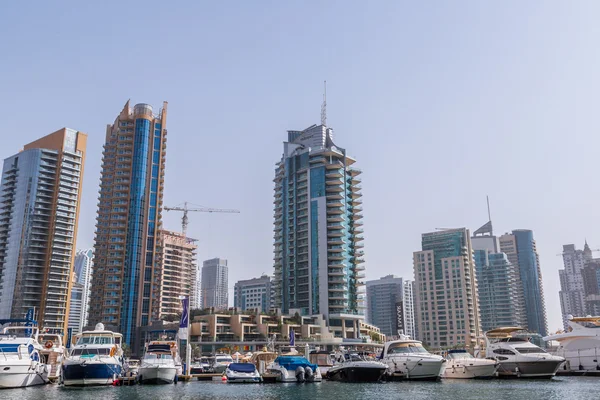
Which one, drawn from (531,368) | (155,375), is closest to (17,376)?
(155,375)

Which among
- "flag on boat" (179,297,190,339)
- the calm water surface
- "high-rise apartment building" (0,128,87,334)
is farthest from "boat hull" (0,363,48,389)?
"high-rise apartment building" (0,128,87,334)

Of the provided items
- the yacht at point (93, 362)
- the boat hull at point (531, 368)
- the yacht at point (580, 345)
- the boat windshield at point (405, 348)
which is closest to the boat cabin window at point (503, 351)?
the boat hull at point (531, 368)

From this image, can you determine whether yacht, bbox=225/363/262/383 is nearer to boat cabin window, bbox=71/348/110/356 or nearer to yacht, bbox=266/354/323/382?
yacht, bbox=266/354/323/382

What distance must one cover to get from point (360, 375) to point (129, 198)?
12258 cm

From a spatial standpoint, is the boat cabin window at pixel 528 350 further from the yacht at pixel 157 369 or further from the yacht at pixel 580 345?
the yacht at pixel 157 369

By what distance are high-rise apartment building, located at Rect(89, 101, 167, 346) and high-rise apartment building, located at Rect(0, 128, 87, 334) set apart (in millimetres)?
8438

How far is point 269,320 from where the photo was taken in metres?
152

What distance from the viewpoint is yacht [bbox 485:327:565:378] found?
59.5 meters

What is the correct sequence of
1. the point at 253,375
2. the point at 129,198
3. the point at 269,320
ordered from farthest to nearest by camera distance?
1. the point at 129,198
2. the point at 269,320
3. the point at 253,375

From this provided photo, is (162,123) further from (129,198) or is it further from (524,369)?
(524,369)

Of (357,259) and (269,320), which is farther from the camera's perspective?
(357,259)

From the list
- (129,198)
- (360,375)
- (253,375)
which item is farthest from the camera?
(129,198)

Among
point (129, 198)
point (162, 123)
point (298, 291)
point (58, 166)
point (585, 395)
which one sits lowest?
point (585, 395)

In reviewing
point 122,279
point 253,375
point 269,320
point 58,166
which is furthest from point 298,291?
point 253,375
